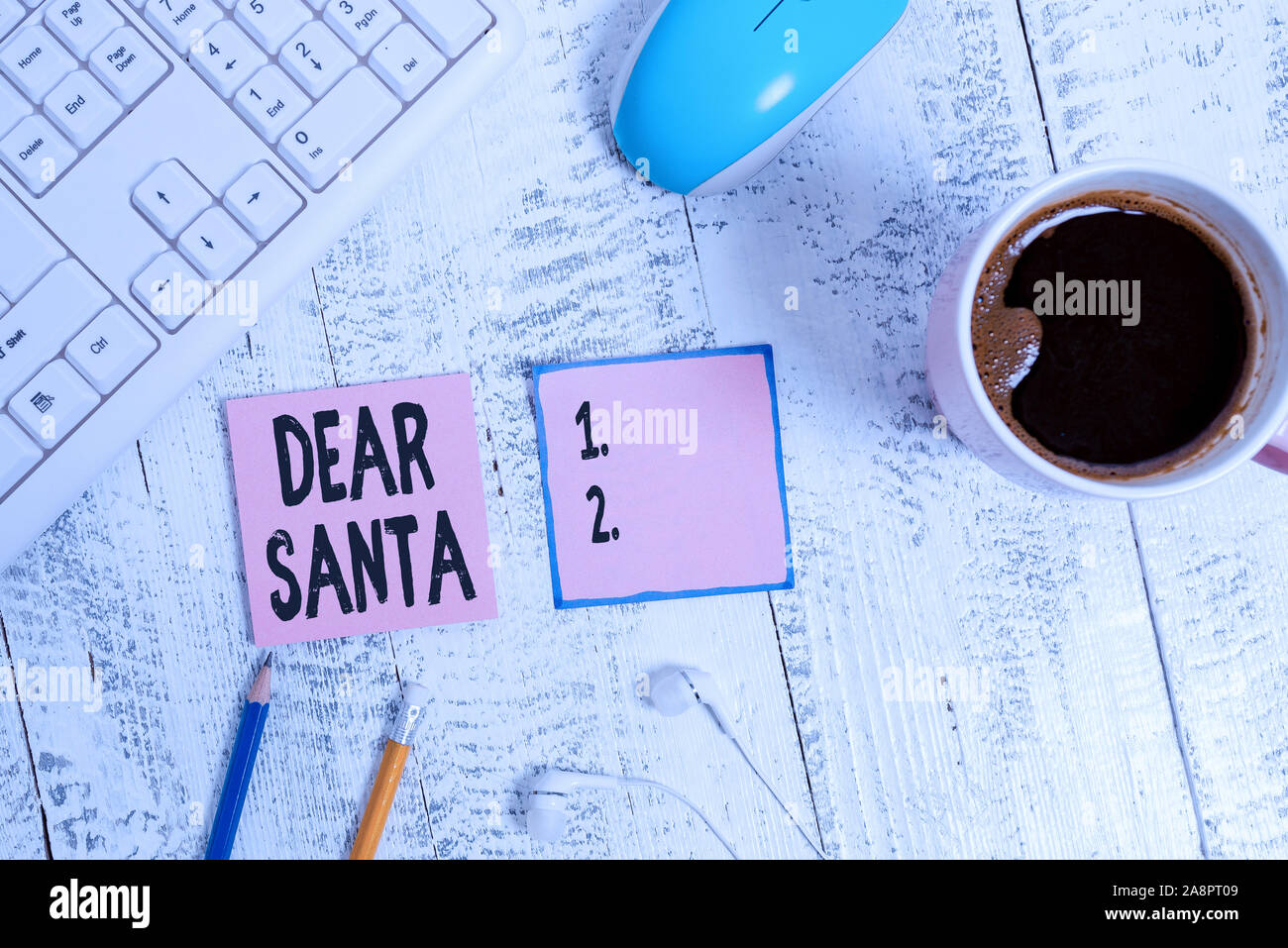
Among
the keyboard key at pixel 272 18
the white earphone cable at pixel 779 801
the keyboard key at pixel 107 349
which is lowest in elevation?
the white earphone cable at pixel 779 801

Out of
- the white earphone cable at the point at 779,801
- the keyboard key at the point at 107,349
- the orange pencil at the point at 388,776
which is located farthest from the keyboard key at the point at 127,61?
the white earphone cable at the point at 779,801

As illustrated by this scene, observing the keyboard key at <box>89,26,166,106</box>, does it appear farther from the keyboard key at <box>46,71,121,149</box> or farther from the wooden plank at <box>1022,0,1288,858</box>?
the wooden plank at <box>1022,0,1288,858</box>

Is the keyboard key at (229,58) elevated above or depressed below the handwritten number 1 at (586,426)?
above

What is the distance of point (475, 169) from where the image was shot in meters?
0.51

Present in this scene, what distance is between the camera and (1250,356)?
1.36 ft

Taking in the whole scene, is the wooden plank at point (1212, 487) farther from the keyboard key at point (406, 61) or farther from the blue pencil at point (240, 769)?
the blue pencil at point (240, 769)

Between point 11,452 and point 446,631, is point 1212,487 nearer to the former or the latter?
point 446,631

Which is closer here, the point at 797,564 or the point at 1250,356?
the point at 1250,356

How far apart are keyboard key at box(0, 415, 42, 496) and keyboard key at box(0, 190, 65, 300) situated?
0.06m

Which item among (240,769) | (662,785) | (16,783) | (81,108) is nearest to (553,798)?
(662,785)

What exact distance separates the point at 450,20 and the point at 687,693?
0.36 metres

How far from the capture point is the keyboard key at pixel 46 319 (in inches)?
15.2
